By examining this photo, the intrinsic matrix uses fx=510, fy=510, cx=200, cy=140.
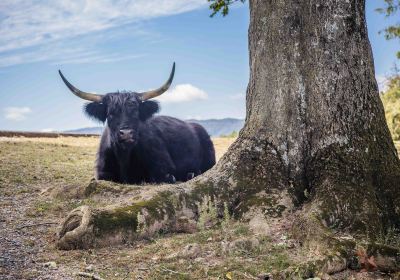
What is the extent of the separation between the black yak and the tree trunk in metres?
3.80

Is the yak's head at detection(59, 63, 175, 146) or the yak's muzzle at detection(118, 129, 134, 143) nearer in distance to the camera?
the yak's muzzle at detection(118, 129, 134, 143)

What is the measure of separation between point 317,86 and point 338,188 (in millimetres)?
1151

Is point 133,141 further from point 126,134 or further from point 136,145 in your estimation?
point 136,145

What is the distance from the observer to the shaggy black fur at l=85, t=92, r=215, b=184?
9.52m

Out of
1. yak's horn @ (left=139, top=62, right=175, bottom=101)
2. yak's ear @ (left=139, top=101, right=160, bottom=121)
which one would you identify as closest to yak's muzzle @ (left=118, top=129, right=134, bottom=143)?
yak's ear @ (left=139, top=101, right=160, bottom=121)

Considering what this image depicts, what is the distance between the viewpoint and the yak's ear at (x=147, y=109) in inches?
405

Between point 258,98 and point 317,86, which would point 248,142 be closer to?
point 258,98

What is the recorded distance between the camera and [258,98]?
5977 millimetres

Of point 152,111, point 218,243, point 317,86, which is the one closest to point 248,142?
point 317,86

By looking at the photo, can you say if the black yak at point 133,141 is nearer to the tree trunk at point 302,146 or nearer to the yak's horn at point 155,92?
the yak's horn at point 155,92

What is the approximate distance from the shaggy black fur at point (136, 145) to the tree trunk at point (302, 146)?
3.81 meters

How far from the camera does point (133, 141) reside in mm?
9320

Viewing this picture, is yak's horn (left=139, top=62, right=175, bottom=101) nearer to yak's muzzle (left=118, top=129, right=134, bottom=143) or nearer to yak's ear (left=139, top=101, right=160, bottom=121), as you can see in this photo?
yak's ear (left=139, top=101, right=160, bottom=121)

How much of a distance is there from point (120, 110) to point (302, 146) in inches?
186
